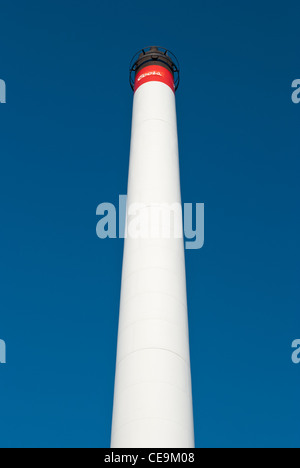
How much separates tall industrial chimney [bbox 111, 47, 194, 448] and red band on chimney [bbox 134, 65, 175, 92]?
405 centimetres

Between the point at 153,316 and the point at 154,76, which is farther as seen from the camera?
the point at 154,76

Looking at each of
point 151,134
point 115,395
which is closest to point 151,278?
point 115,395

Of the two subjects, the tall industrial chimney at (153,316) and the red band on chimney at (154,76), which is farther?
the red band on chimney at (154,76)

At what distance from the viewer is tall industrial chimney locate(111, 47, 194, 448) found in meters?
19.8

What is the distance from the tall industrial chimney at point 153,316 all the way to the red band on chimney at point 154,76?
4051mm

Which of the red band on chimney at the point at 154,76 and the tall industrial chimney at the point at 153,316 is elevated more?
the red band on chimney at the point at 154,76

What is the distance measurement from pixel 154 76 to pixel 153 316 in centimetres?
1993

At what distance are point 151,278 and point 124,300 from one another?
1.53 meters

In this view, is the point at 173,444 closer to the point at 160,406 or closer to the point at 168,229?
the point at 160,406

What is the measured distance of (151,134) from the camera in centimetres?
3247

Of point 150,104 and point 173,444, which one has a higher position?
point 150,104

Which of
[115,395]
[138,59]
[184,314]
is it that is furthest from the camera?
[138,59]

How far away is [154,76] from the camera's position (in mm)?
37250

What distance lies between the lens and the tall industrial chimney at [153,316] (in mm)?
19797
